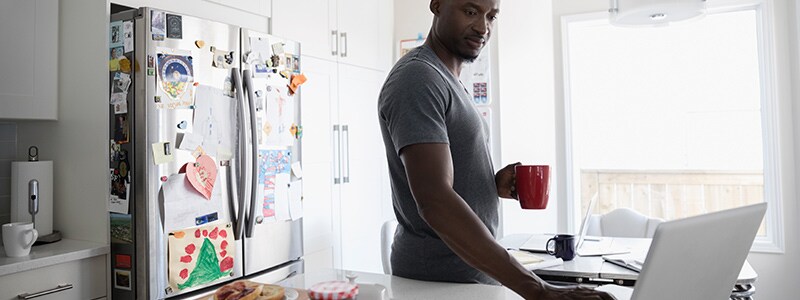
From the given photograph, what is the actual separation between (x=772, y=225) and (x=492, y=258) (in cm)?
306

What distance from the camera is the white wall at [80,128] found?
6.64ft

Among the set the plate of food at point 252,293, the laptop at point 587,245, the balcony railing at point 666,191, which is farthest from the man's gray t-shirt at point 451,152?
the balcony railing at point 666,191

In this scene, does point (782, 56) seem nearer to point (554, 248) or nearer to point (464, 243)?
point (554, 248)

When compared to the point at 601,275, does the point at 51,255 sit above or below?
above

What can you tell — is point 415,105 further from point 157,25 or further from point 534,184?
point 157,25

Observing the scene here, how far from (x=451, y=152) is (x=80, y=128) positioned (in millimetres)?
1504

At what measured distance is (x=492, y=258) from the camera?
100cm

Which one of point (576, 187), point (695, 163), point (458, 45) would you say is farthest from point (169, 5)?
point (695, 163)

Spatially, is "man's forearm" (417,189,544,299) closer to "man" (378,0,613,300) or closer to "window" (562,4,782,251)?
"man" (378,0,613,300)

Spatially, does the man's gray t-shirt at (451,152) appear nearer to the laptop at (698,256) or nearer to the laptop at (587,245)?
the laptop at (698,256)

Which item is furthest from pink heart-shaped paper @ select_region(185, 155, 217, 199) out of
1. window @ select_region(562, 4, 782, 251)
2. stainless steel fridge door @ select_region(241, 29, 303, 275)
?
window @ select_region(562, 4, 782, 251)

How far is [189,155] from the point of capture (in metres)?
2.05

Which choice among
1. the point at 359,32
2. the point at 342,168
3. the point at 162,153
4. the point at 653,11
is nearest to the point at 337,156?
the point at 342,168

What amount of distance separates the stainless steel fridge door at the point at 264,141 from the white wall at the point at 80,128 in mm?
507
